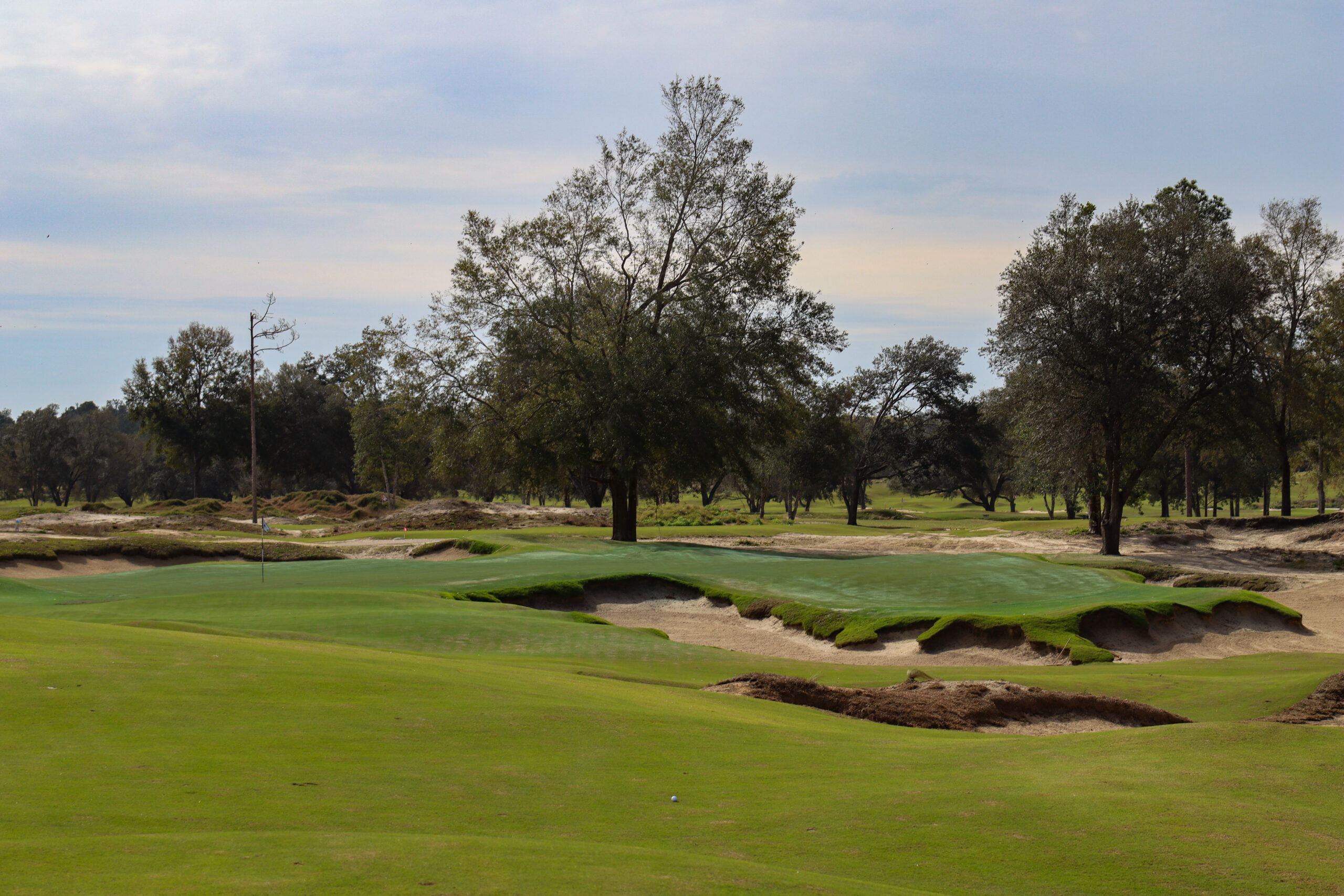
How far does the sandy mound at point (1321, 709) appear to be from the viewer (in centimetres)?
1263

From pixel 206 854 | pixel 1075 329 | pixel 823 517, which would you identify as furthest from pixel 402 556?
pixel 823 517

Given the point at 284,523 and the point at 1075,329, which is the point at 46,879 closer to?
the point at 1075,329

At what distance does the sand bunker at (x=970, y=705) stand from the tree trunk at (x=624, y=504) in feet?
101

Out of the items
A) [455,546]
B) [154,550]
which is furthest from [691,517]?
[154,550]

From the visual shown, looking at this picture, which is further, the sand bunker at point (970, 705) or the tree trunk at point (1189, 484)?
the tree trunk at point (1189, 484)

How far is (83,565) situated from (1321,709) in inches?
1526

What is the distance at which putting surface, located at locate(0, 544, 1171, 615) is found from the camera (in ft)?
88.1

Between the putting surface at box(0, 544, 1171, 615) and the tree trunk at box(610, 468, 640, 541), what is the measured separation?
29.4 feet

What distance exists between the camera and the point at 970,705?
1470 centimetres

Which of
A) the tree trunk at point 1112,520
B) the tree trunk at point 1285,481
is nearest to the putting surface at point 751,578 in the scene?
the tree trunk at point 1112,520

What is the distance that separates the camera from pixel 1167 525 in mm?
50625

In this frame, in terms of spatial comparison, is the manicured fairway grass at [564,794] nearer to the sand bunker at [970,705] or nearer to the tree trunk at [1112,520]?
the sand bunker at [970,705]

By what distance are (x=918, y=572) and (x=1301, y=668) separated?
14244 mm

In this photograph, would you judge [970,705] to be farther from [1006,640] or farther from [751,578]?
[751,578]
